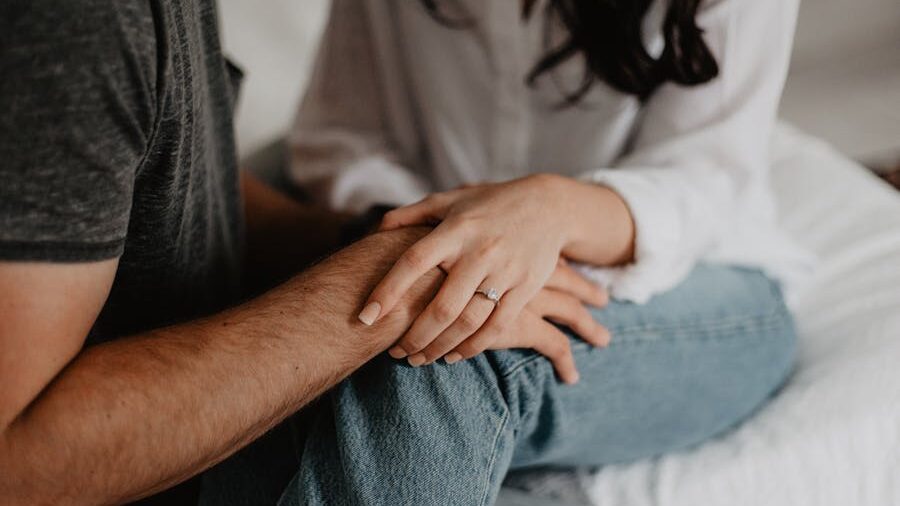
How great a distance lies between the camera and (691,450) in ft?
2.60

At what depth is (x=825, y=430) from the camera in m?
0.75

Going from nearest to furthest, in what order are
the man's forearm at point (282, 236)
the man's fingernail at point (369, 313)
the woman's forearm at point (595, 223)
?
1. the man's fingernail at point (369, 313)
2. the woman's forearm at point (595, 223)
3. the man's forearm at point (282, 236)

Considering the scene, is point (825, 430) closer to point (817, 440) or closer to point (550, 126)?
point (817, 440)

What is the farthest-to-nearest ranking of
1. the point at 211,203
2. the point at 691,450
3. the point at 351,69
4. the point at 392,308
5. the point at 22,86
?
the point at 351,69 < the point at 691,450 < the point at 211,203 < the point at 392,308 < the point at 22,86

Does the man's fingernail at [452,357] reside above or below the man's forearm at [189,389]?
below

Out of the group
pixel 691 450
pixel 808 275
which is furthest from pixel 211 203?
pixel 808 275

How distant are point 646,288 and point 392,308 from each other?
0.25m

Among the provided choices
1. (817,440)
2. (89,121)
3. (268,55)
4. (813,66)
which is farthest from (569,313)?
(813,66)

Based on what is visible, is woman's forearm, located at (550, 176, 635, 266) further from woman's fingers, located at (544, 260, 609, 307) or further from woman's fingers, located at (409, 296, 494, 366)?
woman's fingers, located at (409, 296, 494, 366)

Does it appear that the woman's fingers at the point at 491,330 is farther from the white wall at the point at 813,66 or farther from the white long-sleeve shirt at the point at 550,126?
the white wall at the point at 813,66

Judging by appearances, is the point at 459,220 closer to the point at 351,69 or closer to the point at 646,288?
the point at 646,288

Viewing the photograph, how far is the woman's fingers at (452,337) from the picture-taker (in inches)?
23.3

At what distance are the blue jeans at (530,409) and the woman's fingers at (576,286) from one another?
2 cm

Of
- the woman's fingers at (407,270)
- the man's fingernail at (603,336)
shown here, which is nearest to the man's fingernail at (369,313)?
the woman's fingers at (407,270)
